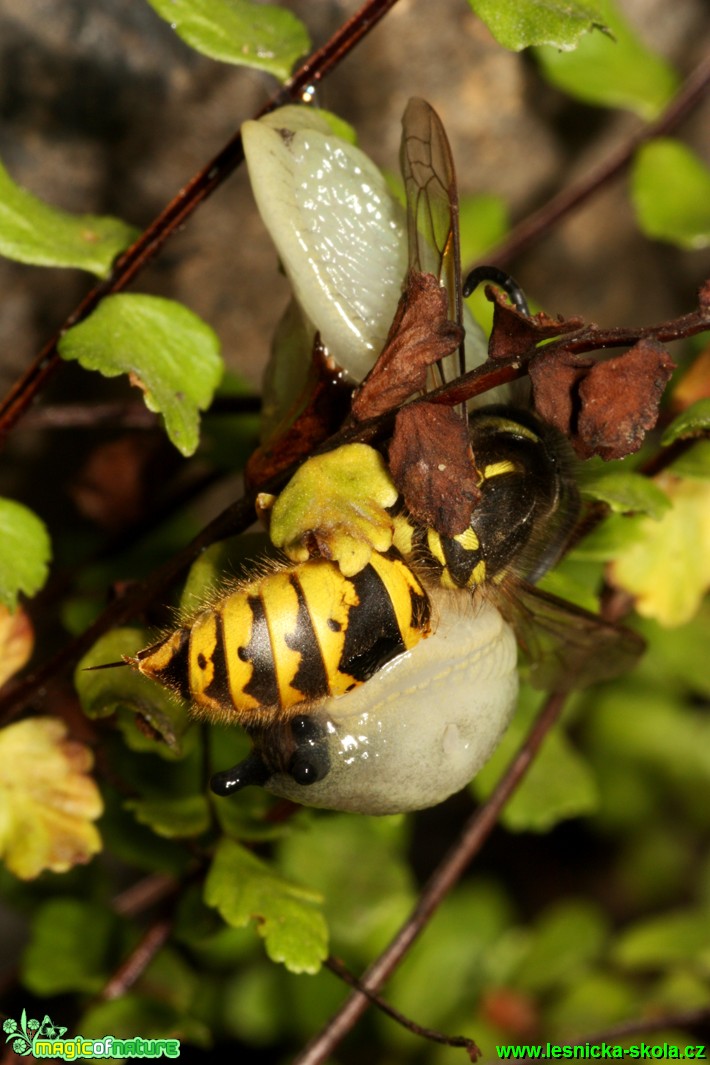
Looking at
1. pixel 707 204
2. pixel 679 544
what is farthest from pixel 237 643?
pixel 707 204

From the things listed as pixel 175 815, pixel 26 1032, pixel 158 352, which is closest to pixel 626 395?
pixel 158 352

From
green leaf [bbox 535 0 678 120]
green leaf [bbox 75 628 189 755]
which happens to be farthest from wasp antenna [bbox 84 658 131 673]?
green leaf [bbox 535 0 678 120]

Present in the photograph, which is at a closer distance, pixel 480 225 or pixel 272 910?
pixel 272 910

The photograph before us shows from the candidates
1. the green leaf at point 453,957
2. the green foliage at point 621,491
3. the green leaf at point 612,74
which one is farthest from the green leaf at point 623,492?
the green leaf at point 453,957

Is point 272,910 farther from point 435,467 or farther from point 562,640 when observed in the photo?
point 435,467

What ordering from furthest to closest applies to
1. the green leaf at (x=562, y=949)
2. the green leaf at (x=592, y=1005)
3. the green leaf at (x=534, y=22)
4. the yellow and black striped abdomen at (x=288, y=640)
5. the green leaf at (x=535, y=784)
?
the green leaf at (x=562, y=949) < the green leaf at (x=592, y=1005) < the green leaf at (x=535, y=784) < the green leaf at (x=534, y=22) < the yellow and black striped abdomen at (x=288, y=640)

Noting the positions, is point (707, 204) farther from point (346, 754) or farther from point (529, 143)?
point (346, 754)

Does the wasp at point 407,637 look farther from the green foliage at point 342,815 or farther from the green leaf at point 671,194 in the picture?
the green leaf at point 671,194
